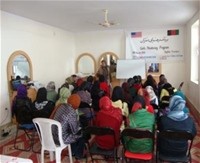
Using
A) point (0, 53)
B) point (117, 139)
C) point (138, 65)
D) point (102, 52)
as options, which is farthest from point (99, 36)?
point (117, 139)

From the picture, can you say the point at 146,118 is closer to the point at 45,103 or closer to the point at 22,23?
the point at 45,103

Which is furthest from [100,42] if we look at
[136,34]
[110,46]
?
[136,34]

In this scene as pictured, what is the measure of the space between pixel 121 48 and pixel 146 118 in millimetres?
5753

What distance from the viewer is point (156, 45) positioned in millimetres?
7715

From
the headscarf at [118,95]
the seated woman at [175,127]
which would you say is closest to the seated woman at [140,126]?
the seated woman at [175,127]

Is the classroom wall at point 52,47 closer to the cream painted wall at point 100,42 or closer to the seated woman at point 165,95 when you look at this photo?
the cream painted wall at point 100,42

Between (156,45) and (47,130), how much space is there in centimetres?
612

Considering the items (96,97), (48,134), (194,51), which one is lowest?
(48,134)

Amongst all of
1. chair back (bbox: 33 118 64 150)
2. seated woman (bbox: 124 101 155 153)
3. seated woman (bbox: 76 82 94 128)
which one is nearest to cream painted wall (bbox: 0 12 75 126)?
seated woman (bbox: 76 82 94 128)

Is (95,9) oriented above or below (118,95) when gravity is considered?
above

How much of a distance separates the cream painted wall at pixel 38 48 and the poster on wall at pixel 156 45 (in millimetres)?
2411

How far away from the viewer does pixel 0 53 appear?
4555 mm

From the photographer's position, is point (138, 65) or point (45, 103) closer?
point (45, 103)

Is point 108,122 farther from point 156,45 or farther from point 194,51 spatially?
point 156,45
